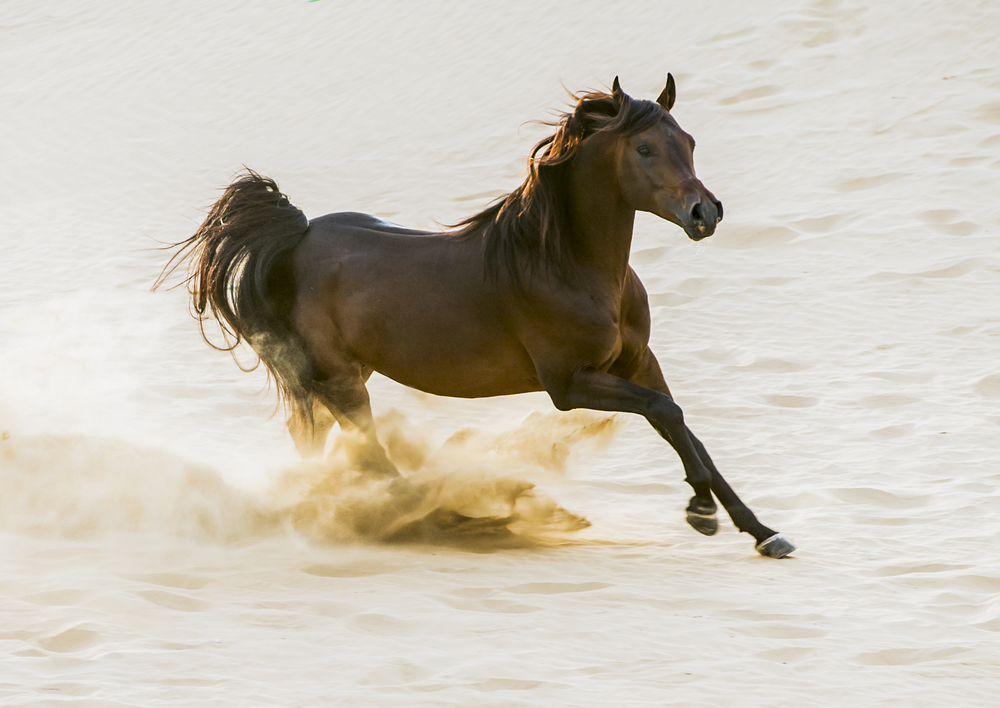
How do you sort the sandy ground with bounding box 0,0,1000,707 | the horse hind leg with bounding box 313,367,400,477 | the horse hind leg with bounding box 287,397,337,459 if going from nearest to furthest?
the sandy ground with bounding box 0,0,1000,707
the horse hind leg with bounding box 313,367,400,477
the horse hind leg with bounding box 287,397,337,459

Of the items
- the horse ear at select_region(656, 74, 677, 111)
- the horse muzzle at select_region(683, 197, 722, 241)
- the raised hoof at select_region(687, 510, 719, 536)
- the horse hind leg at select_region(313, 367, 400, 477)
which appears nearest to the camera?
the horse muzzle at select_region(683, 197, 722, 241)

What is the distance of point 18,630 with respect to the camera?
130 inches

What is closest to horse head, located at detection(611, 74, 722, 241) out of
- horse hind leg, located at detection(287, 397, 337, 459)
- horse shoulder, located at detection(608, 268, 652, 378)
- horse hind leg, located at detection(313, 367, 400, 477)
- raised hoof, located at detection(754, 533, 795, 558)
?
horse shoulder, located at detection(608, 268, 652, 378)

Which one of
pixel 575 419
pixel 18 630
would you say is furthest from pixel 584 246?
pixel 18 630

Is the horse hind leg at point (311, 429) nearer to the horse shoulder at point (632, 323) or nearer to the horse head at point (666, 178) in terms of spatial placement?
the horse shoulder at point (632, 323)

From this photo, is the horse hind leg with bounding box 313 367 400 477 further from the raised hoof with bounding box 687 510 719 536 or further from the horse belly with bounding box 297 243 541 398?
the raised hoof with bounding box 687 510 719 536

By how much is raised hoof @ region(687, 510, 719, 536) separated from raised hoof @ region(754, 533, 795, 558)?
0.24 meters

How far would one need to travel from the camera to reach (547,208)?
4.36 m

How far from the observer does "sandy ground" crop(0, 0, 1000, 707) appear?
3248 millimetres

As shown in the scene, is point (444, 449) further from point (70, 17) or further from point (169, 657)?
point (70, 17)

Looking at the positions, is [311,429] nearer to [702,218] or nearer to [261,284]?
[261,284]

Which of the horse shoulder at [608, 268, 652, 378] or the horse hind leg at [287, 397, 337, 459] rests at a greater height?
the horse shoulder at [608, 268, 652, 378]

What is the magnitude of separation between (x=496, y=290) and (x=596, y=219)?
47 cm

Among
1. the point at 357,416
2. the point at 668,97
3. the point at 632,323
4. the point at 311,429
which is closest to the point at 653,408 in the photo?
the point at 632,323
